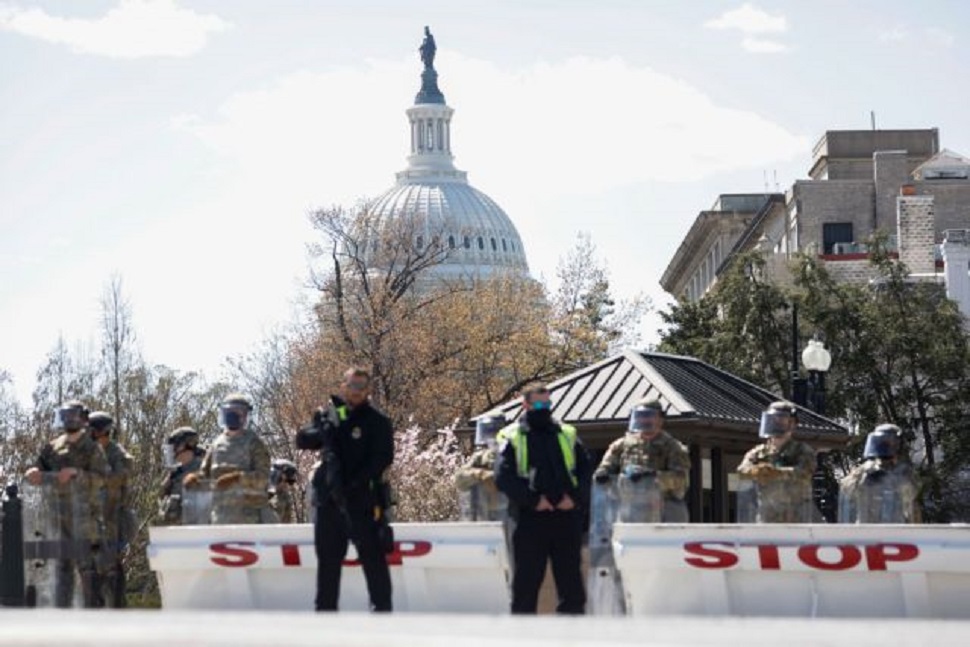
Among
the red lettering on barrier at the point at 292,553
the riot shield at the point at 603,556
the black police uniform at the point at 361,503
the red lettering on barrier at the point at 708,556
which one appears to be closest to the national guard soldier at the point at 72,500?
the red lettering on barrier at the point at 292,553

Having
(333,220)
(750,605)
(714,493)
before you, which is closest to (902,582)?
(750,605)

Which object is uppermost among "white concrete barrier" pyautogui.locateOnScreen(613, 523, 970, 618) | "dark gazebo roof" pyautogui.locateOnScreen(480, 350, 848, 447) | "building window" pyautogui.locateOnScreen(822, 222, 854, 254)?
"building window" pyautogui.locateOnScreen(822, 222, 854, 254)

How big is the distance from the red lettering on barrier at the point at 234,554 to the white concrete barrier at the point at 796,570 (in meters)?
3.08

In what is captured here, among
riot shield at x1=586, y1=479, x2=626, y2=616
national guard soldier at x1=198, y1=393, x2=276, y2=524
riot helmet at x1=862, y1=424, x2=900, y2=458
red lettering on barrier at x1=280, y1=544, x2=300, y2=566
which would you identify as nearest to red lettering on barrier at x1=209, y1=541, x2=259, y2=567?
red lettering on barrier at x1=280, y1=544, x2=300, y2=566

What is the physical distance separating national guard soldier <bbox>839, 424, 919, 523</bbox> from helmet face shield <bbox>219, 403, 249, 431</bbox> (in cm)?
508

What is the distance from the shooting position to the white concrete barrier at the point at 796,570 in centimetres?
1705

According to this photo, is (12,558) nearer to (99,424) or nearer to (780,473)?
(99,424)

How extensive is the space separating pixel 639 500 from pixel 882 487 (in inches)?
110

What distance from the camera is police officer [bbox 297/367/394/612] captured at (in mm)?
16219

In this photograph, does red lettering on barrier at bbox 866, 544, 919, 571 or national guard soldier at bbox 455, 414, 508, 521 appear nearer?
red lettering on barrier at bbox 866, 544, 919, 571

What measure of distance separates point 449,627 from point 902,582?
9.41 m

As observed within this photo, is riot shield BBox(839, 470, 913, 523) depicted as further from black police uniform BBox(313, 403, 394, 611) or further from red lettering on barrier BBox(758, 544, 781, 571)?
black police uniform BBox(313, 403, 394, 611)

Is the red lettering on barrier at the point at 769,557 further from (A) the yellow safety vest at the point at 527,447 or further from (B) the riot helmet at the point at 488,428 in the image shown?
(B) the riot helmet at the point at 488,428

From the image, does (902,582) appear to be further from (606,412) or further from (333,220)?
(333,220)
